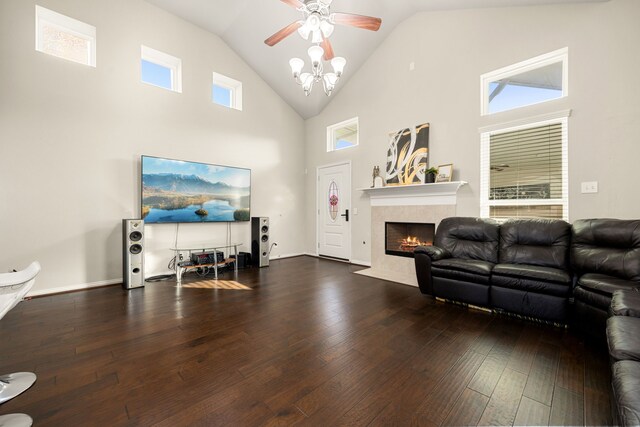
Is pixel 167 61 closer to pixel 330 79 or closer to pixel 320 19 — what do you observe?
pixel 330 79

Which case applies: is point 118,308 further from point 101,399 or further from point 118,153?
point 118,153

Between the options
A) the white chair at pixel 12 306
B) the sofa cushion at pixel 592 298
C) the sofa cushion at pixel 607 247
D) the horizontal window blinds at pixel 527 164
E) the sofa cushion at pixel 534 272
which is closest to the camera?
the white chair at pixel 12 306

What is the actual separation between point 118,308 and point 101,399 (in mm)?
1786

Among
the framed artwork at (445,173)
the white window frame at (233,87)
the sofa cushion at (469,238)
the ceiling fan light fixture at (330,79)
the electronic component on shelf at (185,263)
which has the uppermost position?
the white window frame at (233,87)

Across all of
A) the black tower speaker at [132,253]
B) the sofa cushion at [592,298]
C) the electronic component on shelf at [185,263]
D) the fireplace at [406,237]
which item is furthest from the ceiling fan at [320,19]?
the electronic component on shelf at [185,263]

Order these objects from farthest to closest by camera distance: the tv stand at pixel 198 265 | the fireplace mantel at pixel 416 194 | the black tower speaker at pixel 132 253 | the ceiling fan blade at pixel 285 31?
the tv stand at pixel 198 265 < the fireplace mantel at pixel 416 194 < the black tower speaker at pixel 132 253 < the ceiling fan blade at pixel 285 31

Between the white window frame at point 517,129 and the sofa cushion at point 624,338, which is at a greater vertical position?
the white window frame at point 517,129

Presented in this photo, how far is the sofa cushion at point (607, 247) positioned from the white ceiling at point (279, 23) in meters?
2.95

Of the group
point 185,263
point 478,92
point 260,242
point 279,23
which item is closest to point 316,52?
point 279,23

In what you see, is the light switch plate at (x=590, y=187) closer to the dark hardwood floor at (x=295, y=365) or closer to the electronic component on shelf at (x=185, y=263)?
the dark hardwood floor at (x=295, y=365)

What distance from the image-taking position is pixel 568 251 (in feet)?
9.30

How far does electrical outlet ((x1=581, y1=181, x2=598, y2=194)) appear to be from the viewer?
2949mm

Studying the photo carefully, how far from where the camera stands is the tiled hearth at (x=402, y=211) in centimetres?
408

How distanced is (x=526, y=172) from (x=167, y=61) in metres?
6.03
